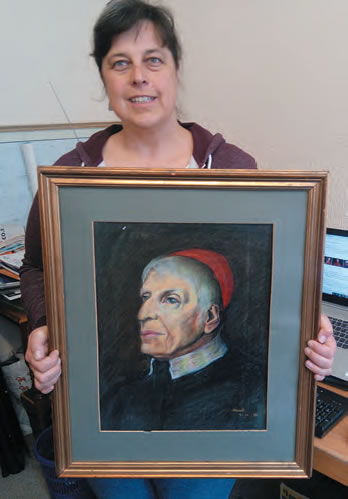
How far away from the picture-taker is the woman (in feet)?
2.58

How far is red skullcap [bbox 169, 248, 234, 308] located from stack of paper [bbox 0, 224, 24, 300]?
1.19 meters

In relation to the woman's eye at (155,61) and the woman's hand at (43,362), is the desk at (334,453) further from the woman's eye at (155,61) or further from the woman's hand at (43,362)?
the woman's eye at (155,61)

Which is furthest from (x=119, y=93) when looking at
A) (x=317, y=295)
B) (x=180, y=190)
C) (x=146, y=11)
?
(x=317, y=295)

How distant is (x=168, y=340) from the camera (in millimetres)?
761

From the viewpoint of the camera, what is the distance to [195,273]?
0.75 meters

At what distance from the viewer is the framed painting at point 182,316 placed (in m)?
0.71

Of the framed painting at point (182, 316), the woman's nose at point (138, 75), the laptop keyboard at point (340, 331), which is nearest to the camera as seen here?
the framed painting at point (182, 316)

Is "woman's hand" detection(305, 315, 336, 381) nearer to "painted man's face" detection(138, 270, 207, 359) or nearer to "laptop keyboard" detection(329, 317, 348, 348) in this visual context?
"painted man's face" detection(138, 270, 207, 359)

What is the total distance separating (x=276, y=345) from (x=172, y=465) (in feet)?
0.95

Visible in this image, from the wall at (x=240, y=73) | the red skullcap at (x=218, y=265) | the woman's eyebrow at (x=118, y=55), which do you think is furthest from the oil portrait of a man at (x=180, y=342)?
the wall at (x=240, y=73)

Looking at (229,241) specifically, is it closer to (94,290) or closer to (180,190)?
(180,190)

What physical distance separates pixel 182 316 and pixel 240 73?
1414mm

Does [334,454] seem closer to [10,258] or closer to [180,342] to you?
[180,342]

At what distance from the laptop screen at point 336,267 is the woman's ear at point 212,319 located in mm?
783
